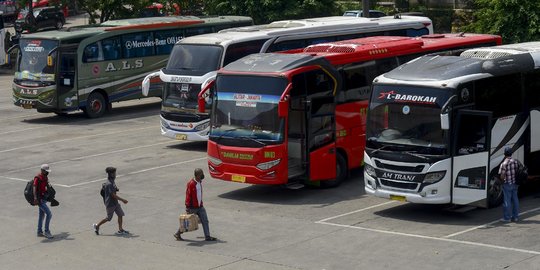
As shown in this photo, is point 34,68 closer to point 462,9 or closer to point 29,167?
point 29,167

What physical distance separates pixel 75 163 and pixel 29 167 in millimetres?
1235

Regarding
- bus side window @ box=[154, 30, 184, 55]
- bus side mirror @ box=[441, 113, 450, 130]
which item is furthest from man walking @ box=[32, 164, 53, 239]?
bus side window @ box=[154, 30, 184, 55]

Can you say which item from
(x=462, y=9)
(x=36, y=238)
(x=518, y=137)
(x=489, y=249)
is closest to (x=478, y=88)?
(x=518, y=137)

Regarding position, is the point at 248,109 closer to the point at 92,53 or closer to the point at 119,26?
the point at 92,53

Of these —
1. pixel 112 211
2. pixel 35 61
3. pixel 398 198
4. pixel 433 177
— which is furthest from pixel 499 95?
pixel 35 61

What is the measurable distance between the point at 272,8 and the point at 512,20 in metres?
13.4

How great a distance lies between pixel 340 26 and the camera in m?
31.8

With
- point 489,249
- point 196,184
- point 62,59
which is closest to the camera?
point 489,249

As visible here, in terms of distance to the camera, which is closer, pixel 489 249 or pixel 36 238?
pixel 489 249

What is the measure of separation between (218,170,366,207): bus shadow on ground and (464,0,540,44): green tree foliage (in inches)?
574

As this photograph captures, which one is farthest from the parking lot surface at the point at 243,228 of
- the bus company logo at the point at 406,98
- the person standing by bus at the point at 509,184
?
the bus company logo at the point at 406,98

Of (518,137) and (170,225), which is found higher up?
(518,137)

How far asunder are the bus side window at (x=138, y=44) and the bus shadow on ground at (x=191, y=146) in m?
7.37

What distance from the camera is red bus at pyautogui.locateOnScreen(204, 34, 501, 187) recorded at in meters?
22.1
